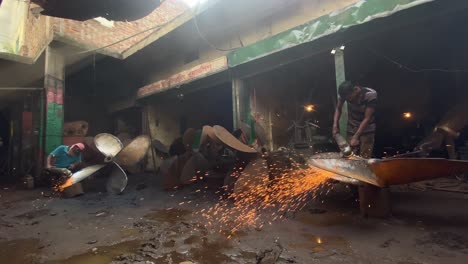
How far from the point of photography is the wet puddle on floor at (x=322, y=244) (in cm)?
297

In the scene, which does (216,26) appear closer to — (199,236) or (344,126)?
(344,126)

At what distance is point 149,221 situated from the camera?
4.34m

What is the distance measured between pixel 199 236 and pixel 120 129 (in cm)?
1104

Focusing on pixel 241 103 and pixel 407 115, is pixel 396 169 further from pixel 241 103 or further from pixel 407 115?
pixel 407 115

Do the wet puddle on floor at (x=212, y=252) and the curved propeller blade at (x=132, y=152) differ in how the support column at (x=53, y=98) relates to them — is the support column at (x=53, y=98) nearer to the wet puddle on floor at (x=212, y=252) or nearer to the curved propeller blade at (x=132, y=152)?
the curved propeller blade at (x=132, y=152)

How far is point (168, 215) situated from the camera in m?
4.70

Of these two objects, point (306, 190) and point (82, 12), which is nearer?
point (82, 12)

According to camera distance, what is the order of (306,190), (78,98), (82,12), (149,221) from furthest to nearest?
(78,98) < (306,190) < (149,221) < (82,12)

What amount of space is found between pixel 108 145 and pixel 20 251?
11.3ft

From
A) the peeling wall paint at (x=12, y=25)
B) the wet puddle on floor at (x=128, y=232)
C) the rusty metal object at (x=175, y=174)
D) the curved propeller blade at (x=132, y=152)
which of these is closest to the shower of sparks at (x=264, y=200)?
the wet puddle on floor at (x=128, y=232)

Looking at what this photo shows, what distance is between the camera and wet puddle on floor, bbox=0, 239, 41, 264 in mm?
2963

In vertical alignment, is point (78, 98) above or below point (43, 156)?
above

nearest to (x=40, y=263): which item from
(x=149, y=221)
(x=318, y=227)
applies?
(x=149, y=221)

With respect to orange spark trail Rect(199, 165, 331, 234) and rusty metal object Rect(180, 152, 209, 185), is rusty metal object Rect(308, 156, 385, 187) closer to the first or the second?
orange spark trail Rect(199, 165, 331, 234)
